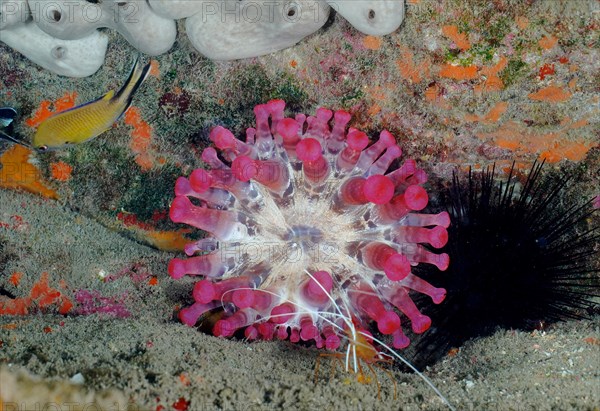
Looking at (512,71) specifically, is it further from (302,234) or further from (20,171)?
(20,171)

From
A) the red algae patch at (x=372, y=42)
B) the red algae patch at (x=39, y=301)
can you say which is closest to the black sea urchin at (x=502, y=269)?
the red algae patch at (x=372, y=42)

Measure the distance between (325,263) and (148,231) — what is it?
6.88 feet

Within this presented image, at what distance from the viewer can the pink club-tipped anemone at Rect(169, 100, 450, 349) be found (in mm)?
3213

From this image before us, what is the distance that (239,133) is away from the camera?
397cm

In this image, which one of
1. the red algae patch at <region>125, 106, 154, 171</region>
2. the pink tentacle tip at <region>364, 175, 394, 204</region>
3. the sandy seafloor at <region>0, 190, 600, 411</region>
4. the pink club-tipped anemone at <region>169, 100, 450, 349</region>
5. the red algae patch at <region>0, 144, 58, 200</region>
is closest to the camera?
the sandy seafloor at <region>0, 190, 600, 411</region>

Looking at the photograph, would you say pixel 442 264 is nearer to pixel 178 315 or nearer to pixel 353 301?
pixel 353 301

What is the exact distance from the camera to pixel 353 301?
10.9ft

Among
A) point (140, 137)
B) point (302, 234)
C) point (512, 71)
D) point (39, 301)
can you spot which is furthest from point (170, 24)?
point (512, 71)

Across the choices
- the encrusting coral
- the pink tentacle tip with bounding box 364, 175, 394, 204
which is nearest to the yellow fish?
the encrusting coral

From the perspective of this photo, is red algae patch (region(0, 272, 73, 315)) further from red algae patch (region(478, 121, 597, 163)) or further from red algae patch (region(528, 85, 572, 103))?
red algae patch (region(528, 85, 572, 103))

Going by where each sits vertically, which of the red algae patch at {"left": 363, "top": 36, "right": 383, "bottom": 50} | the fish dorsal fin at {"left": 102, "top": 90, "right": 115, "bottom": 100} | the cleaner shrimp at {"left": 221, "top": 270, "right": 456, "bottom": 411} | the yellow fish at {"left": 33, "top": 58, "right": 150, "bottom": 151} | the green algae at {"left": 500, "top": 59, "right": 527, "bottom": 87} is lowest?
the cleaner shrimp at {"left": 221, "top": 270, "right": 456, "bottom": 411}

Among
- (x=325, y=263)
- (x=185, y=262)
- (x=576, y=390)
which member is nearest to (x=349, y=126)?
(x=325, y=263)

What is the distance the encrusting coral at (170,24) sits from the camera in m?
3.06

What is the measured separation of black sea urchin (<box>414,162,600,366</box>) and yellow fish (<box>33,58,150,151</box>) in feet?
8.24
